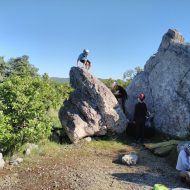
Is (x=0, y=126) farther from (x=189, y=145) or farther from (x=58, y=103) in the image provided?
(x=58, y=103)

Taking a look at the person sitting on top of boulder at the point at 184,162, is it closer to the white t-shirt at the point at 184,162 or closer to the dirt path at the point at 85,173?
the white t-shirt at the point at 184,162

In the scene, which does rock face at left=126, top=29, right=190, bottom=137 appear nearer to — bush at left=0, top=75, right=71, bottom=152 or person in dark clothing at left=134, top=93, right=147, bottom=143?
person in dark clothing at left=134, top=93, right=147, bottom=143

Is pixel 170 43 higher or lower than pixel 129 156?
higher

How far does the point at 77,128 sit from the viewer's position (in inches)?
728

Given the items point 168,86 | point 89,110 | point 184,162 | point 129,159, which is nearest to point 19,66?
point 168,86

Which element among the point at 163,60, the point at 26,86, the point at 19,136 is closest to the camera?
the point at 19,136

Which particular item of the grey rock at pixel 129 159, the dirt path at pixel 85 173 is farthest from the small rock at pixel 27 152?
the grey rock at pixel 129 159

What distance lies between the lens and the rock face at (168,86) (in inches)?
804

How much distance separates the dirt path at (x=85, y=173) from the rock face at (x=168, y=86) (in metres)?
3.72

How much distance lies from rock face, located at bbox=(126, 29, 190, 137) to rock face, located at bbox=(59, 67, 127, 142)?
7.43ft

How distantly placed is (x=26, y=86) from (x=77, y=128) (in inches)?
122

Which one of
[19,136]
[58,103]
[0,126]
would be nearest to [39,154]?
[19,136]

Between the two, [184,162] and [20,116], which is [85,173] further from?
[20,116]

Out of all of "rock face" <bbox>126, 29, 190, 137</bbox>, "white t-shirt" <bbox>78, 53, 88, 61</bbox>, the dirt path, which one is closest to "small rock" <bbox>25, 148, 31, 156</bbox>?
the dirt path
